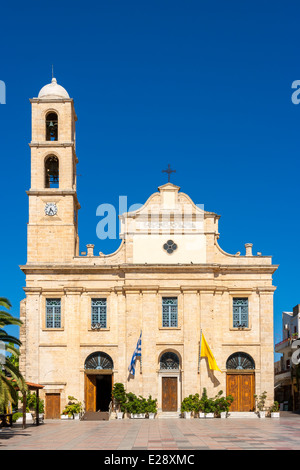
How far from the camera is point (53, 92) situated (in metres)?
46.2

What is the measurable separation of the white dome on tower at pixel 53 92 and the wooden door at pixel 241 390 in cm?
2088

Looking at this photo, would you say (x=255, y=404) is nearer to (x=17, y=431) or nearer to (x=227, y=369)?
(x=227, y=369)

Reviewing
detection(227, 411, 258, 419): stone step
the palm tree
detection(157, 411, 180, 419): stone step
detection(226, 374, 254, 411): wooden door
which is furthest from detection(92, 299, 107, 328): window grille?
the palm tree

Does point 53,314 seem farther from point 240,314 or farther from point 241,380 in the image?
point 241,380

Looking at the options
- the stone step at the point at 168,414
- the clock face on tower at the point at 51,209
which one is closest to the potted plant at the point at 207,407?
the stone step at the point at 168,414

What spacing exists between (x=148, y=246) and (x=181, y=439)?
18907mm

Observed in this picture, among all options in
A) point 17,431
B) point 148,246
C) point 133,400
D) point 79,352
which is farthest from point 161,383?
point 17,431

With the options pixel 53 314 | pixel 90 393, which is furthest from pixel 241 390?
pixel 53 314

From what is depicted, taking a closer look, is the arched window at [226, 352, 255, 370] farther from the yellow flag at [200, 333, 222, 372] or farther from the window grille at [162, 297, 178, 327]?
the window grille at [162, 297, 178, 327]

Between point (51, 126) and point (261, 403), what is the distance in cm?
2191

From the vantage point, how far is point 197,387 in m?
42.6

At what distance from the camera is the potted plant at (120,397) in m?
41.8

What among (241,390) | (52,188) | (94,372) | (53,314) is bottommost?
(241,390)

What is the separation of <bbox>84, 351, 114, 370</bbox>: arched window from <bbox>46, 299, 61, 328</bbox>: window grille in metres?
2.78
